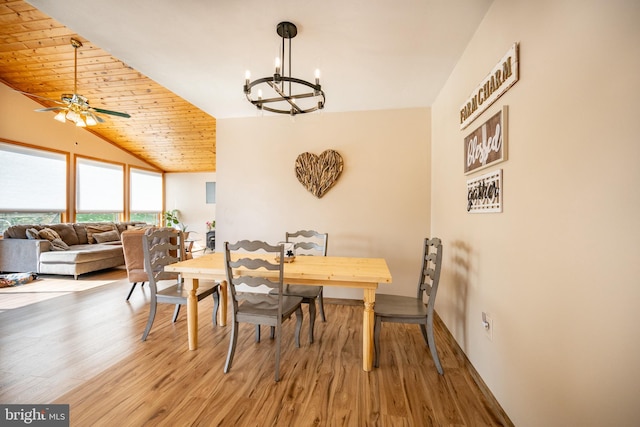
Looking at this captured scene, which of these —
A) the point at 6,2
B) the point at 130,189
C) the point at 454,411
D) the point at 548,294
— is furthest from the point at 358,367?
the point at 130,189

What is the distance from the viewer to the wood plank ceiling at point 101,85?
387 cm

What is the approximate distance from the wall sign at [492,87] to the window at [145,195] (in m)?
8.71

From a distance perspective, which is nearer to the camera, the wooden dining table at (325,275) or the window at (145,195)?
the wooden dining table at (325,275)

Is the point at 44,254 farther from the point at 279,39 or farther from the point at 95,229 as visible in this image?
the point at 279,39

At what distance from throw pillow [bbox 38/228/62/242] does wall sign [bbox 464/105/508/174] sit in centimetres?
673

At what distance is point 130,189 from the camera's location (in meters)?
7.82

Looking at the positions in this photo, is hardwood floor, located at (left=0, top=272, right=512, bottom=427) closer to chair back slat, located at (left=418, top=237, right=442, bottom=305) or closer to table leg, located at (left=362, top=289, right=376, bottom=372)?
table leg, located at (left=362, top=289, right=376, bottom=372)

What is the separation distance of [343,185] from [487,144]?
1992 millimetres

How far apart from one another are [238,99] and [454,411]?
3583mm

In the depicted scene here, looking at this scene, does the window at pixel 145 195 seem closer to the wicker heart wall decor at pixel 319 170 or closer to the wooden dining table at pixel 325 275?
the wicker heart wall decor at pixel 319 170

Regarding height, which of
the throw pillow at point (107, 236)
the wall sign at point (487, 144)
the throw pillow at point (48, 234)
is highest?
the wall sign at point (487, 144)

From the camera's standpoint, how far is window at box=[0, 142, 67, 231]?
5105 mm

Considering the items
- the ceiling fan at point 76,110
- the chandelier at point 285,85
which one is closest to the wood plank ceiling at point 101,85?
the ceiling fan at point 76,110

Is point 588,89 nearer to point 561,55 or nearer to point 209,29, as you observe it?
point 561,55
